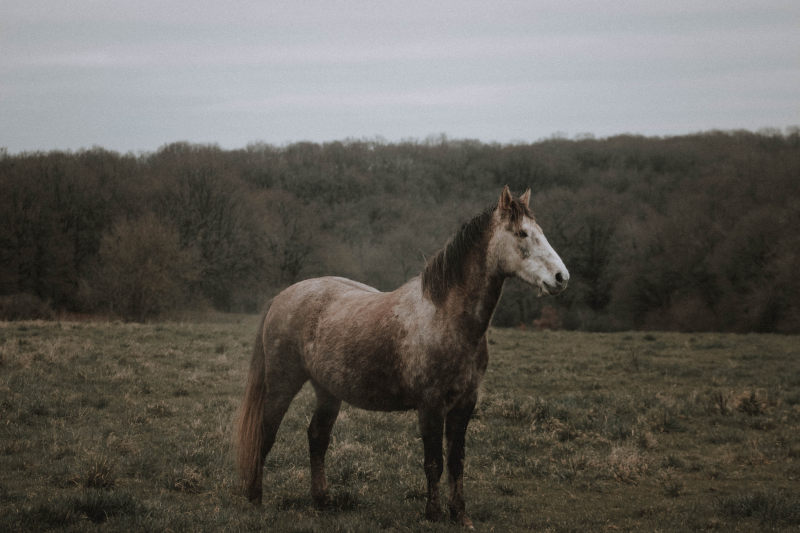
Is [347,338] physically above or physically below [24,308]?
above

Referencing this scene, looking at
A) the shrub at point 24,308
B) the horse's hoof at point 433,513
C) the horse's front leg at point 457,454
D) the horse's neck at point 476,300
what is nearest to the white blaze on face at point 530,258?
the horse's neck at point 476,300

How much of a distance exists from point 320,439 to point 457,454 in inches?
63.7

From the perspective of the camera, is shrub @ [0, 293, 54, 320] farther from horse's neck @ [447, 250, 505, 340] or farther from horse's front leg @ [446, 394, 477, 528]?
horse's neck @ [447, 250, 505, 340]

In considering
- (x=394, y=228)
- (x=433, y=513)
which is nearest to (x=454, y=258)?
(x=433, y=513)

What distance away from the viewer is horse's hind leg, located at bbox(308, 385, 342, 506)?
6.37 meters

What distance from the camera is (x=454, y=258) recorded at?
5684mm

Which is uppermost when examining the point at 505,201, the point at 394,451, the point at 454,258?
the point at 505,201

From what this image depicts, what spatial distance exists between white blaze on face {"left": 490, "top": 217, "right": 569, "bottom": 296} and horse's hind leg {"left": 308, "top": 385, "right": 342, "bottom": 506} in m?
2.49

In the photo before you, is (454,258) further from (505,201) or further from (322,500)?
(322,500)

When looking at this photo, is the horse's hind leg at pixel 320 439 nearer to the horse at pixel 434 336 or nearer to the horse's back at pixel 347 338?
the horse at pixel 434 336

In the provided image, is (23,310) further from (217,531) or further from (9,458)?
(217,531)

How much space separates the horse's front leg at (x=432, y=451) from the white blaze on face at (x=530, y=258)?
1432 millimetres

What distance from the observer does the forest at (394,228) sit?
130 feet

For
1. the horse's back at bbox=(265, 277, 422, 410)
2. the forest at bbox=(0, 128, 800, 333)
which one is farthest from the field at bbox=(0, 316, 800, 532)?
the forest at bbox=(0, 128, 800, 333)
